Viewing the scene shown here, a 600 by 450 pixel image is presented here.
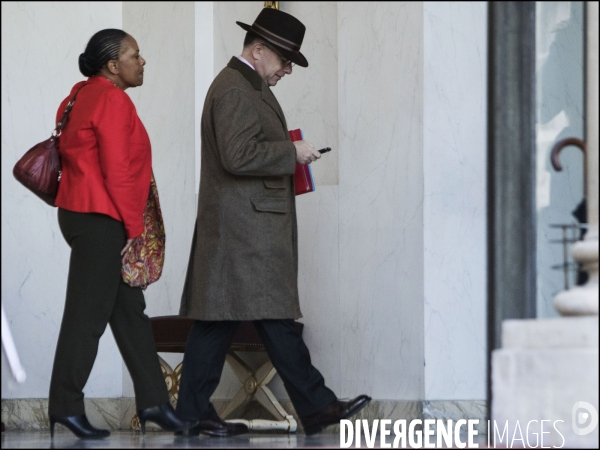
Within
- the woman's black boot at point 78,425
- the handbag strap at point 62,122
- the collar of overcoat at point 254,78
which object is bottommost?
the woman's black boot at point 78,425

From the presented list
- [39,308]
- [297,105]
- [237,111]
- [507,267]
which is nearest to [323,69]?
[297,105]

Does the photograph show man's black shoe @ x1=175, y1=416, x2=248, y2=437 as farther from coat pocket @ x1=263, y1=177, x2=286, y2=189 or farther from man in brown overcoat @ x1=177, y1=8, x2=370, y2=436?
coat pocket @ x1=263, y1=177, x2=286, y2=189

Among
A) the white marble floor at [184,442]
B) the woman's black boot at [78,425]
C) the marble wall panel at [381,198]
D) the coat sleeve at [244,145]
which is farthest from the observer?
the marble wall panel at [381,198]

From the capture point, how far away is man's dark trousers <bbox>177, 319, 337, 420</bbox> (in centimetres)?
414

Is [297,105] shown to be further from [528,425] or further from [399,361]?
[528,425]

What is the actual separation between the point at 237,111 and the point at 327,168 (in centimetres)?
156

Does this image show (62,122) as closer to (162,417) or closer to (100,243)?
(100,243)

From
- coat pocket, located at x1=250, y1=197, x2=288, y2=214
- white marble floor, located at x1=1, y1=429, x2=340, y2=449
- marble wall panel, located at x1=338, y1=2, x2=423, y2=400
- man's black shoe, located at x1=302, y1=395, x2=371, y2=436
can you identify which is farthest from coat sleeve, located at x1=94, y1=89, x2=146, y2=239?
marble wall panel, located at x1=338, y1=2, x2=423, y2=400

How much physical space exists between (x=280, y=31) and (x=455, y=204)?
1307 mm

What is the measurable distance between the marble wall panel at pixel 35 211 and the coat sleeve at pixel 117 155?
199 centimetres

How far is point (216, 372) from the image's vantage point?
14.1 feet

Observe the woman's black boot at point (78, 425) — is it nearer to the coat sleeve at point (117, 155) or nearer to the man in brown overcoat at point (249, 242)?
the man in brown overcoat at point (249, 242)

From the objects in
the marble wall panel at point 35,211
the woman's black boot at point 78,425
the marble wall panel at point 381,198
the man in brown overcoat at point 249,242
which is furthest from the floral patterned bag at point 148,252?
the marble wall panel at point 35,211

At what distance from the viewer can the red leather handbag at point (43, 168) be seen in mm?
4043
